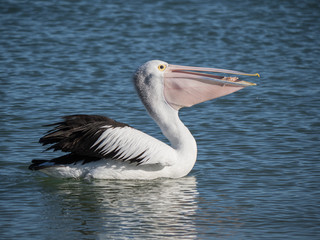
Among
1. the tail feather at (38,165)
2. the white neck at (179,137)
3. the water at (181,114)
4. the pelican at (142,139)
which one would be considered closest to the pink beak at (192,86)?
the pelican at (142,139)

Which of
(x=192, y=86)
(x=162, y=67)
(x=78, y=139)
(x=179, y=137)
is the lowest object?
(x=179, y=137)

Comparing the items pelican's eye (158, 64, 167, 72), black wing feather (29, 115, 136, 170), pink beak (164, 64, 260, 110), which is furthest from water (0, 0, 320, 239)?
pelican's eye (158, 64, 167, 72)

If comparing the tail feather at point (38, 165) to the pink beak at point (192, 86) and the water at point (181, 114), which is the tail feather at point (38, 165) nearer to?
the water at point (181, 114)

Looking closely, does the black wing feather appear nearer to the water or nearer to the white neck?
the water

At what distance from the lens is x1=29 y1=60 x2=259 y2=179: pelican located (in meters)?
5.49

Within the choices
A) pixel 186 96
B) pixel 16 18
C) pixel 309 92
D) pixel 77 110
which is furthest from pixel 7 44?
pixel 186 96

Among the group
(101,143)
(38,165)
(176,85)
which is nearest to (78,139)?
(101,143)

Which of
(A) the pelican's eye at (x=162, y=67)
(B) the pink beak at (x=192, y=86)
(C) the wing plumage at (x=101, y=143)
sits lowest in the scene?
(C) the wing plumage at (x=101, y=143)

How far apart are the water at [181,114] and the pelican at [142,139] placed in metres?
0.13

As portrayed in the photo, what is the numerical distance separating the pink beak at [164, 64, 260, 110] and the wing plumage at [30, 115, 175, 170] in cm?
53

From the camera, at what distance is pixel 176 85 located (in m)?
5.95

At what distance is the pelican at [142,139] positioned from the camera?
549 centimetres

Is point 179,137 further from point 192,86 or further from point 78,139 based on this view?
point 78,139

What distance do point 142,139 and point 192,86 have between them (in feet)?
2.29
